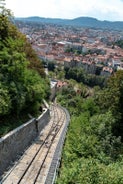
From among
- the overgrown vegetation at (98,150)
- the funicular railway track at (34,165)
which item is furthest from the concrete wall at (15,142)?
the overgrown vegetation at (98,150)

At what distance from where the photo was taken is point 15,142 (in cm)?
1855

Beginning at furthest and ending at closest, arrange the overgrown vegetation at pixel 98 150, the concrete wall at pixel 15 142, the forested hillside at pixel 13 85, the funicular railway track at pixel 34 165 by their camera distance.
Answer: the forested hillside at pixel 13 85 → the concrete wall at pixel 15 142 → the funicular railway track at pixel 34 165 → the overgrown vegetation at pixel 98 150

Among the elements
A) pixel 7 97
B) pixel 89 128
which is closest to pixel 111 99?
pixel 89 128

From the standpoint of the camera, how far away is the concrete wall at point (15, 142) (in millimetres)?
16156

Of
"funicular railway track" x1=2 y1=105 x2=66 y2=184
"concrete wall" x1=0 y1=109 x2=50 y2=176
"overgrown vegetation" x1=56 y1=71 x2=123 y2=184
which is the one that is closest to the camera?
"overgrown vegetation" x1=56 y1=71 x2=123 y2=184

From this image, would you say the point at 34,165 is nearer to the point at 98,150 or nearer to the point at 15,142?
the point at 15,142

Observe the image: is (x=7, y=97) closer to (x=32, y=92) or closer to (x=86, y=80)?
(x=32, y=92)

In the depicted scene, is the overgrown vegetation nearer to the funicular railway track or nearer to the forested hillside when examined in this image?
the funicular railway track

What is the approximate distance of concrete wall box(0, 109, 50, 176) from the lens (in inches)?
636

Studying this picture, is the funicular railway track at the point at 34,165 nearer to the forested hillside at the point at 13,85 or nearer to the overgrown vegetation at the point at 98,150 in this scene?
the overgrown vegetation at the point at 98,150

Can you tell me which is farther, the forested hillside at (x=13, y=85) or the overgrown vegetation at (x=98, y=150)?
the forested hillside at (x=13, y=85)

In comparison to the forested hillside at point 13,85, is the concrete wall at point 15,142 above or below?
below

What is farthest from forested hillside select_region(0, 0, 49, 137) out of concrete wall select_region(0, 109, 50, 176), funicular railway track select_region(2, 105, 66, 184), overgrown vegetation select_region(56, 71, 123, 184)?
overgrown vegetation select_region(56, 71, 123, 184)

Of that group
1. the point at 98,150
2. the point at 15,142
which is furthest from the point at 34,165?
the point at 98,150
